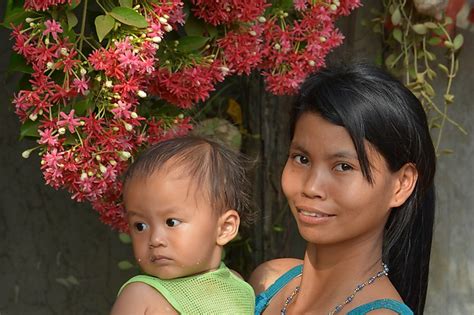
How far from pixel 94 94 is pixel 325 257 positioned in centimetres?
63

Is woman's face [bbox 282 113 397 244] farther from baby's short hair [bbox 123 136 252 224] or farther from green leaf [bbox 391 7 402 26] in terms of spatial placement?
green leaf [bbox 391 7 402 26]

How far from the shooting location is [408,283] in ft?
8.59

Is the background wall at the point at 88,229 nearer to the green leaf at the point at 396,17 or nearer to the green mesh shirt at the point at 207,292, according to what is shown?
the green leaf at the point at 396,17

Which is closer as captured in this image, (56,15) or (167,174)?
(167,174)

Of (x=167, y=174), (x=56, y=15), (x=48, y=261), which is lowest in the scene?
(x=48, y=261)

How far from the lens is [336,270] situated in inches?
101

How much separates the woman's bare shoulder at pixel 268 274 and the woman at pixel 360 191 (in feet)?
0.48

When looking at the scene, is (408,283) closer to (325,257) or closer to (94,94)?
(325,257)

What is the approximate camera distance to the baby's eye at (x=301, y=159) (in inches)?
98.3

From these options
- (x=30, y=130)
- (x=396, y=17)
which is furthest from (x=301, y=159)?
(x=396, y=17)

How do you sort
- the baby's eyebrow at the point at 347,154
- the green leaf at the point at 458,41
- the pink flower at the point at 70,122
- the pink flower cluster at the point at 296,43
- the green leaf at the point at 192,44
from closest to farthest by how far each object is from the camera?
the baby's eyebrow at the point at 347,154 → the pink flower at the point at 70,122 → the green leaf at the point at 192,44 → the pink flower cluster at the point at 296,43 → the green leaf at the point at 458,41

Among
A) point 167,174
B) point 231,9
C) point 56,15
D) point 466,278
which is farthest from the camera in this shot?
point 466,278

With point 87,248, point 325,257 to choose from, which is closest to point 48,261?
point 87,248

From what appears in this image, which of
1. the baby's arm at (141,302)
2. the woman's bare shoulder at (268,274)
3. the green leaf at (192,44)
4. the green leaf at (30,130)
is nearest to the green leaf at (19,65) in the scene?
the green leaf at (30,130)
